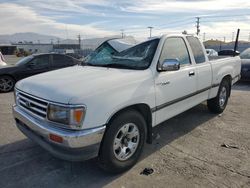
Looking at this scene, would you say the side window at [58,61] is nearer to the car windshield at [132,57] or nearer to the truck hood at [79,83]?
the car windshield at [132,57]

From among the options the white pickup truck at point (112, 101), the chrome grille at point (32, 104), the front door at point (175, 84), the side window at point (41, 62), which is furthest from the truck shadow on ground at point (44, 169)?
the side window at point (41, 62)

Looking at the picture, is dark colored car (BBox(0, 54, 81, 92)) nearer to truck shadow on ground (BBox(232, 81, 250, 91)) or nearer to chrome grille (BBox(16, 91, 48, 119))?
chrome grille (BBox(16, 91, 48, 119))

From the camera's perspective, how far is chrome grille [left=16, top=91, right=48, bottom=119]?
10.1ft

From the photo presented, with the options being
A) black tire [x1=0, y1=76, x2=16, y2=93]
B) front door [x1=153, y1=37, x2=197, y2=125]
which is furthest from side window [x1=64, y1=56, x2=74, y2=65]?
front door [x1=153, y1=37, x2=197, y2=125]

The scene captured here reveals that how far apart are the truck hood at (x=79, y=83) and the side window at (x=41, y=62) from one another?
6.27 meters

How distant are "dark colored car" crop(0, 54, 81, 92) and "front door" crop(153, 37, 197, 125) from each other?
6689 millimetres

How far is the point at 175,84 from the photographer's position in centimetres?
411

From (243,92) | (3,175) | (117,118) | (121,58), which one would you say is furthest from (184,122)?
(243,92)

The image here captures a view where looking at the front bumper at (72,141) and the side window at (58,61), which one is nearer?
the front bumper at (72,141)

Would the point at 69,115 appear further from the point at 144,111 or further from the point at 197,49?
the point at 197,49

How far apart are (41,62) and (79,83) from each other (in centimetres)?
727

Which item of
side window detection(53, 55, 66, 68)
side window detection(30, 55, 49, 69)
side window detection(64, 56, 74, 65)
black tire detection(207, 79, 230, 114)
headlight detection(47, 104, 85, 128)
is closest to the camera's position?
headlight detection(47, 104, 85, 128)

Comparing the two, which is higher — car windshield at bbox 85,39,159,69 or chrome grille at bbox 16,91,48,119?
car windshield at bbox 85,39,159,69

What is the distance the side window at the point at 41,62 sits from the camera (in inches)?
382
